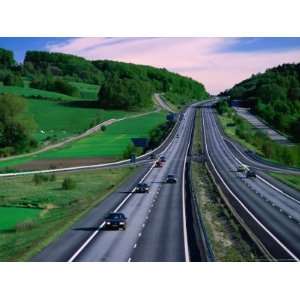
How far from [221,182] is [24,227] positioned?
133 ft

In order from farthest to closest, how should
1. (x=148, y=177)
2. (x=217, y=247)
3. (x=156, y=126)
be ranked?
(x=156, y=126) → (x=148, y=177) → (x=217, y=247)

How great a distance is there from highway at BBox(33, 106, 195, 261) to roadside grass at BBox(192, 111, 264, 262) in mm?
2115

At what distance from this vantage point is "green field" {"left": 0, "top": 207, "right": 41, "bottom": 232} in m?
60.7

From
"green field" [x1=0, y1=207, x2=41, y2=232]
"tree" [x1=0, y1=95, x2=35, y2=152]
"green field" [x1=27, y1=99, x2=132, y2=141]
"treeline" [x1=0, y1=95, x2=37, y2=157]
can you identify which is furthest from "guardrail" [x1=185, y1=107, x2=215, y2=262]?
"green field" [x1=27, y1=99, x2=132, y2=141]

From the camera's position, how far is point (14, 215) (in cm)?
6650

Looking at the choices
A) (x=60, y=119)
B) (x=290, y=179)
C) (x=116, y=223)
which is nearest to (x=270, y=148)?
(x=290, y=179)

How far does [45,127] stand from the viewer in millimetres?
175875

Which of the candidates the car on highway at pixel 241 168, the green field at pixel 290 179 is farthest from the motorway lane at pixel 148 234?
the car on highway at pixel 241 168

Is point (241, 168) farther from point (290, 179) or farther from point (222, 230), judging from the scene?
point (222, 230)

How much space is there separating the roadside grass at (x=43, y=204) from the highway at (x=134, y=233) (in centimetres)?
133

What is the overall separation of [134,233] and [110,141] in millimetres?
103704

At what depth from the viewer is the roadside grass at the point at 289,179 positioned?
3578 inches
